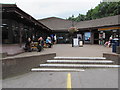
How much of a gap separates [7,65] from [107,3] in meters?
33.1

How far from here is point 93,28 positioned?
19.9 metres

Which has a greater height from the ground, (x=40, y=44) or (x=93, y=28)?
(x=93, y=28)

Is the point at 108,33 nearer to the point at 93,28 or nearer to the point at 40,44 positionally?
the point at 93,28

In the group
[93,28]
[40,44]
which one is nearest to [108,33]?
[93,28]

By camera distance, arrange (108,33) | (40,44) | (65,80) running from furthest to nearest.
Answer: (108,33) → (40,44) → (65,80)

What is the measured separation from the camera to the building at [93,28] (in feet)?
57.5

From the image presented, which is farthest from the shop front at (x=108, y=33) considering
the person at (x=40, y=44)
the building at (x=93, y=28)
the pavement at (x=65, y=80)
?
the pavement at (x=65, y=80)

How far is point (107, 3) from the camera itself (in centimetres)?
3222

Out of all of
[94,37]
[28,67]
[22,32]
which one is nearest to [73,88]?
[28,67]

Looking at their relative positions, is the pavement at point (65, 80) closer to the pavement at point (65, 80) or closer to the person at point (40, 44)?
the pavement at point (65, 80)

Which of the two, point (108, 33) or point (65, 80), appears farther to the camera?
point (108, 33)

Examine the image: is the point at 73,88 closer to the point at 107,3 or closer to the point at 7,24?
the point at 7,24

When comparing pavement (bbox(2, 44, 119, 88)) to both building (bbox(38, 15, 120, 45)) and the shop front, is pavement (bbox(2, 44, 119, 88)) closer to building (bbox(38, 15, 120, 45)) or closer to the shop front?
the shop front

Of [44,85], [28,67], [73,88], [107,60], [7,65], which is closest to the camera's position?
[73,88]
